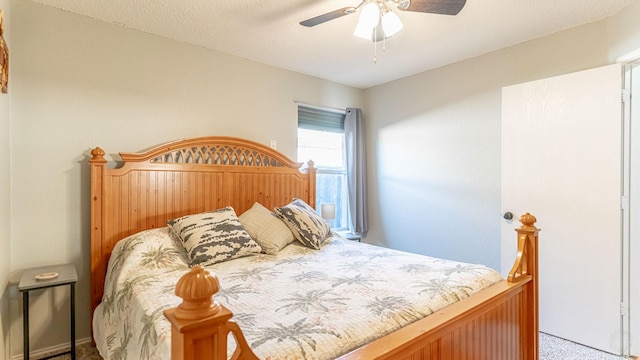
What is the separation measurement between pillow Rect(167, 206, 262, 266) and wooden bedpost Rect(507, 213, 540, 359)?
1.68 m

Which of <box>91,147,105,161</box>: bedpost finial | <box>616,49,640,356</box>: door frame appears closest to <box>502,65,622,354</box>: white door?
<box>616,49,640,356</box>: door frame

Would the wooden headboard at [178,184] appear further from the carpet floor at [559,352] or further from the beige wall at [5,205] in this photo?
the beige wall at [5,205]

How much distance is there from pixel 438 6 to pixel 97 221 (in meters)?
2.60

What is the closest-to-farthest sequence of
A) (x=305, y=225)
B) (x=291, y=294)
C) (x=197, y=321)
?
(x=197, y=321), (x=291, y=294), (x=305, y=225)

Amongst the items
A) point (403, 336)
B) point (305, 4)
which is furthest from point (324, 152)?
point (403, 336)

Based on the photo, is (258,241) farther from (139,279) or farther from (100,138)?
(100,138)

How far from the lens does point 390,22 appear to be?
1.90 metres

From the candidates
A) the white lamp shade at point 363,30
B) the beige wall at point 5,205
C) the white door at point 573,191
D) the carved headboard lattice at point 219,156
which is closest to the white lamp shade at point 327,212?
the carved headboard lattice at point 219,156

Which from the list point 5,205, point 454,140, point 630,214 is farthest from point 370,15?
point 5,205

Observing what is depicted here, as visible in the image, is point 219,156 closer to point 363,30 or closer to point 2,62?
point 2,62

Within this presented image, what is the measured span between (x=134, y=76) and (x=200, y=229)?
1.42 m

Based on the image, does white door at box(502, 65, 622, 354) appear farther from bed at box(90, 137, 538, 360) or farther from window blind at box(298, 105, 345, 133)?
window blind at box(298, 105, 345, 133)

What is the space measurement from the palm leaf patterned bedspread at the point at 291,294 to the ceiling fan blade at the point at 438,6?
143 centimetres

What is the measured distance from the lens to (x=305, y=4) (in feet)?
7.13
